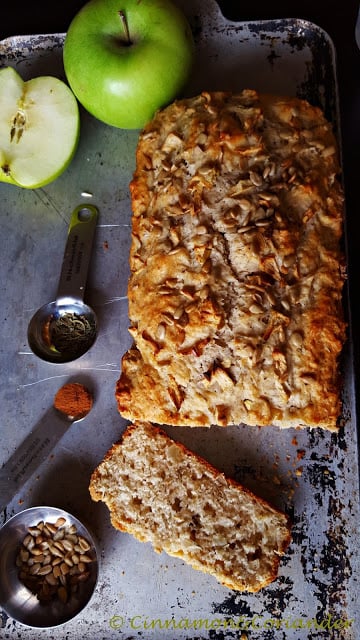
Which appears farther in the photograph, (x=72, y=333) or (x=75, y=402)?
(x=72, y=333)

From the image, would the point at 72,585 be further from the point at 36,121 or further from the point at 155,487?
the point at 36,121

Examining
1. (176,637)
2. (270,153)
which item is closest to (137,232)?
(270,153)

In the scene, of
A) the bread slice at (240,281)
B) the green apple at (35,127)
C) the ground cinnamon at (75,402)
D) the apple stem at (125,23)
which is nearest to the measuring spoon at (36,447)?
the ground cinnamon at (75,402)

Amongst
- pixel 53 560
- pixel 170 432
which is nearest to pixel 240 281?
pixel 170 432

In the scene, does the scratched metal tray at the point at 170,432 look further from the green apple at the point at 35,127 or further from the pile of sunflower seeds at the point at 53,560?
the green apple at the point at 35,127

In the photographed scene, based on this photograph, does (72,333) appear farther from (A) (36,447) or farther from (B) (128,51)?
(B) (128,51)

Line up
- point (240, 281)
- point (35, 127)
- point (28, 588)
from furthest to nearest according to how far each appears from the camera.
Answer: point (35, 127), point (28, 588), point (240, 281)
